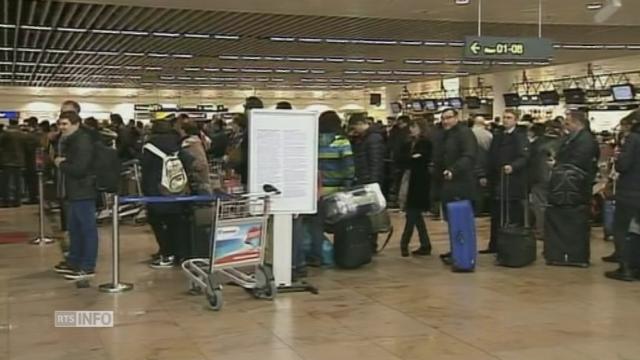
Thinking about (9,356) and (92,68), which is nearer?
(9,356)

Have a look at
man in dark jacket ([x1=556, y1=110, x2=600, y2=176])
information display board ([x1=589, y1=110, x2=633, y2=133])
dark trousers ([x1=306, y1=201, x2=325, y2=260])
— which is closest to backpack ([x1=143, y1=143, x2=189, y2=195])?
dark trousers ([x1=306, y1=201, x2=325, y2=260])

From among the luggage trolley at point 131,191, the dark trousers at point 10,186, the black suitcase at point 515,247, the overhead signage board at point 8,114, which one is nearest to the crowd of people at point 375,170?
the black suitcase at point 515,247

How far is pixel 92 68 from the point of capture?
2530 cm

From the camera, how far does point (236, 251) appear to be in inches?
236

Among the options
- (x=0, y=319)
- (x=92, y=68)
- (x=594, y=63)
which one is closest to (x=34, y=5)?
(x=0, y=319)

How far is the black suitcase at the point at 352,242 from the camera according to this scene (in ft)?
24.7

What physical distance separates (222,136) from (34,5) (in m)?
3.97

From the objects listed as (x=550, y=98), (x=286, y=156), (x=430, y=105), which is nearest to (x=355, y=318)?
(x=286, y=156)

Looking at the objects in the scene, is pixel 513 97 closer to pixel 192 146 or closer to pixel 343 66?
pixel 343 66

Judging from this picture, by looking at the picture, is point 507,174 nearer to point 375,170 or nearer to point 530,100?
point 375,170

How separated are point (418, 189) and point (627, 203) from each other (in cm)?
205

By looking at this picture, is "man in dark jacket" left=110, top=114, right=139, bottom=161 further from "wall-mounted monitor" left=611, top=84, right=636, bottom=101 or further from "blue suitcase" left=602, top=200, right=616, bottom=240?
"wall-mounted monitor" left=611, top=84, right=636, bottom=101

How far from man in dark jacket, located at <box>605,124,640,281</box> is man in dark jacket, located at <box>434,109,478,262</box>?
1.36 metres

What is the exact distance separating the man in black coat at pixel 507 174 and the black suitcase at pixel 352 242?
1.53 metres
